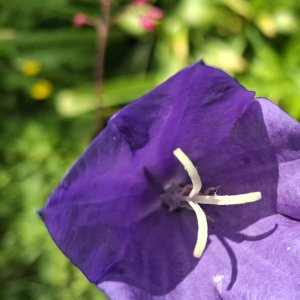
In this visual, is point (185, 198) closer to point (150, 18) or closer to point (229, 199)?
point (229, 199)

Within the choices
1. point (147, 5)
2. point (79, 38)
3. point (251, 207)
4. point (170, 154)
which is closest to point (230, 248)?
point (251, 207)

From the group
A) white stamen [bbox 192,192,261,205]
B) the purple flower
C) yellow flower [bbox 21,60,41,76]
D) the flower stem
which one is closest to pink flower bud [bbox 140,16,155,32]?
the flower stem

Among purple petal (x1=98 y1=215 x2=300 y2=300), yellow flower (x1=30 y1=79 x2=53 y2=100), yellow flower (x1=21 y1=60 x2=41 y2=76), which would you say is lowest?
yellow flower (x1=30 y1=79 x2=53 y2=100)

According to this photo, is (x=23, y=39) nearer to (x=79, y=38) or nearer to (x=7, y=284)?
(x=79, y=38)

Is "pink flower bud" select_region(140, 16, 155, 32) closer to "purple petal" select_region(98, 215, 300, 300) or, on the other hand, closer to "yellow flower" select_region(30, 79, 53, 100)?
"yellow flower" select_region(30, 79, 53, 100)

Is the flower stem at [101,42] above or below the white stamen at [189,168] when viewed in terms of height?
below

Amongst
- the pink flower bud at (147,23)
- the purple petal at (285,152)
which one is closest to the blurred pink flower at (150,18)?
the pink flower bud at (147,23)

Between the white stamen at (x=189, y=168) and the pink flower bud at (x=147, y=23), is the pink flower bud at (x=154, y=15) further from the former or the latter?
the white stamen at (x=189, y=168)

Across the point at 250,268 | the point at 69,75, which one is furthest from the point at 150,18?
the point at 250,268
